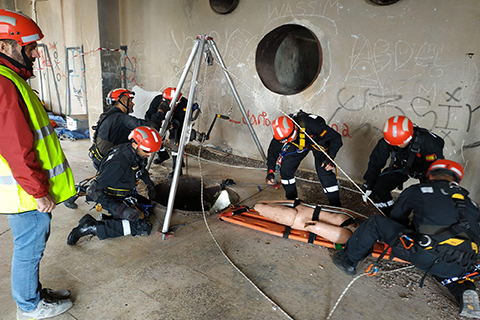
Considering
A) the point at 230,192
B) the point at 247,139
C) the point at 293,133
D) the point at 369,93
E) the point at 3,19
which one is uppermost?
the point at 3,19

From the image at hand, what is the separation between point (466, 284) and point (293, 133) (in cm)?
220

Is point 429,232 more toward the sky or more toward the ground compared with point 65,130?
more toward the sky

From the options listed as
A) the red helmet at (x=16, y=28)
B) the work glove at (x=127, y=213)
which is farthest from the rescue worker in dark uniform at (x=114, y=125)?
the red helmet at (x=16, y=28)

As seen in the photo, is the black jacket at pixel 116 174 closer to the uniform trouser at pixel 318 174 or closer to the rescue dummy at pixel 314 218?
the rescue dummy at pixel 314 218

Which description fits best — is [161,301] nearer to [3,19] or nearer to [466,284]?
[3,19]

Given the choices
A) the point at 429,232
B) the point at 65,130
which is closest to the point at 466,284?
the point at 429,232

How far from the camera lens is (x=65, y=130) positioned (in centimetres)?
787

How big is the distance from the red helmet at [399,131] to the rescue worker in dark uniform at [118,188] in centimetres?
252

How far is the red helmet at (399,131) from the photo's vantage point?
3.24 m

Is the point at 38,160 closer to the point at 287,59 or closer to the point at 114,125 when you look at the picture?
the point at 114,125

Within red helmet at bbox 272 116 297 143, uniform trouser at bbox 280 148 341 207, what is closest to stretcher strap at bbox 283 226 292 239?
uniform trouser at bbox 280 148 341 207

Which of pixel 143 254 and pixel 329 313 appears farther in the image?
pixel 143 254

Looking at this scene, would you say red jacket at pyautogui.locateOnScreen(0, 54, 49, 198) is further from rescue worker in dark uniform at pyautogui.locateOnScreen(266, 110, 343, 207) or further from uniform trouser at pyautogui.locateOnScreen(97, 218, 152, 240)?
rescue worker in dark uniform at pyautogui.locateOnScreen(266, 110, 343, 207)

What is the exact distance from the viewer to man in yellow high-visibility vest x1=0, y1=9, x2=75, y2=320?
1.63 m
